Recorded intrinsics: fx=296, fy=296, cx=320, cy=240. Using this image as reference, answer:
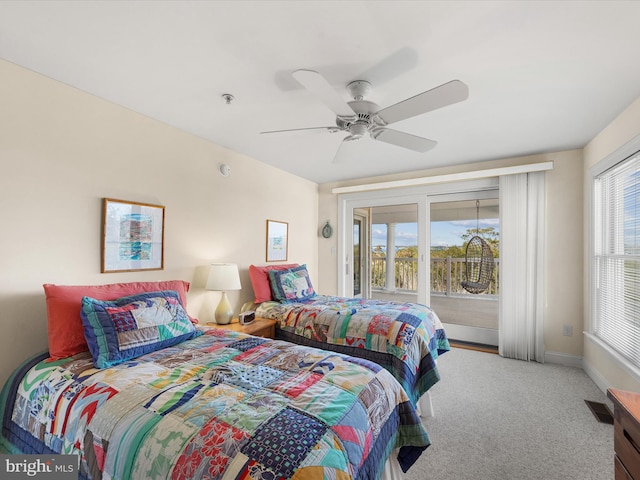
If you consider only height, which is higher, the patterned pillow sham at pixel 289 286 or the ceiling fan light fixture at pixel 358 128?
the ceiling fan light fixture at pixel 358 128

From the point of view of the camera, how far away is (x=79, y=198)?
2.13 metres

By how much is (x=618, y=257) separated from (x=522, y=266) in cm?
99

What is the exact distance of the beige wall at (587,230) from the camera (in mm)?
2297

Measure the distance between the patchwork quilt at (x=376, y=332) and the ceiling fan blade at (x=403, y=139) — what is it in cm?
144

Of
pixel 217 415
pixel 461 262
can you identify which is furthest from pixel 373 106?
pixel 461 262

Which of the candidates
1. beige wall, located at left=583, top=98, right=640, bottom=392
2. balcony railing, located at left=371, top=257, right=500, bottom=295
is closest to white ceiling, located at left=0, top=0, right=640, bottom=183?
beige wall, located at left=583, top=98, right=640, bottom=392

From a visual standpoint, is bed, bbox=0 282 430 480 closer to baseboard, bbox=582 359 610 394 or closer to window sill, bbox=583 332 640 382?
window sill, bbox=583 332 640 382

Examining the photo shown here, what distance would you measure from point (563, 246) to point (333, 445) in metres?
3.78

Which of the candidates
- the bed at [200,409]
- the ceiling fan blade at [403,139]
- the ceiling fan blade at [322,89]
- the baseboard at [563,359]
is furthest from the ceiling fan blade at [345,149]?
Result: the baseboard at [563,359]

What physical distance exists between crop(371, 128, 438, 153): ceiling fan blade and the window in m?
→ 1.63

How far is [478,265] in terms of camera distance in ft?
13.6

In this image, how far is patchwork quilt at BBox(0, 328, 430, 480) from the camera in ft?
3.21

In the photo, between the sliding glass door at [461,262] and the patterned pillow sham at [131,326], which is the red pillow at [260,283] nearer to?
the patterned pillow sham at [131,326]

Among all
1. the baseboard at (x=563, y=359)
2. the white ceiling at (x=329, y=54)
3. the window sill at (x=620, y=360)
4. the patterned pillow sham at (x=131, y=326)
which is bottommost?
the baseboard at (x=563, y=359)
